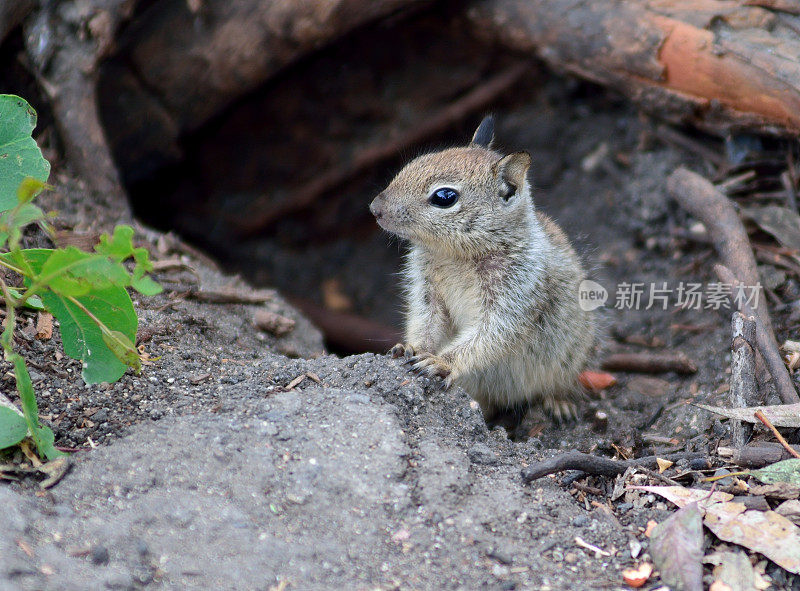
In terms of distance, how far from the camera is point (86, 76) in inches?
208

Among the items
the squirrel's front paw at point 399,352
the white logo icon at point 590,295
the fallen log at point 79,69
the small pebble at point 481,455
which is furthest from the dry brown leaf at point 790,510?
the fallen log at point 79,69

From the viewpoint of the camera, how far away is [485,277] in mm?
4609

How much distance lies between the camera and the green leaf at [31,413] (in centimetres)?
277

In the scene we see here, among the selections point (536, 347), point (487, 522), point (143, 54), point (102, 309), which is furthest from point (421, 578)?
point (143, 54)

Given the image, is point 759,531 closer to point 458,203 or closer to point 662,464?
point 662,464

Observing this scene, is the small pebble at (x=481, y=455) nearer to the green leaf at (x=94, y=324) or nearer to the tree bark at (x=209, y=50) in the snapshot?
the green leaf at (x=94, y=324)

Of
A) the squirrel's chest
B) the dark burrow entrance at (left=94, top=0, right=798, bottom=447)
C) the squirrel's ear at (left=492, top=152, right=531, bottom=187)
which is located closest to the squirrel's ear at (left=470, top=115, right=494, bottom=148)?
the squirrel's ear at (left=492, top=152, right=531, bottom=187)

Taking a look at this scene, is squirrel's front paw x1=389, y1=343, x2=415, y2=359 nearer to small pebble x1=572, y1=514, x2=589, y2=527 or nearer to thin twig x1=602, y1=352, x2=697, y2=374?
small pebble x1=572, y1=514, x2=589, y2=527

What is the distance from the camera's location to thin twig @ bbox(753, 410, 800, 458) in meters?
3.41

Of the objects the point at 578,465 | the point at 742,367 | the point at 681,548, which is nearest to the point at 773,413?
the point at 742,367

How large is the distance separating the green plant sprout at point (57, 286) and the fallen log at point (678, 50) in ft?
12.9

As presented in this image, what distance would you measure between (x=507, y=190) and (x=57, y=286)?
268 cm

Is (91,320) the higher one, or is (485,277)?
(91,320)

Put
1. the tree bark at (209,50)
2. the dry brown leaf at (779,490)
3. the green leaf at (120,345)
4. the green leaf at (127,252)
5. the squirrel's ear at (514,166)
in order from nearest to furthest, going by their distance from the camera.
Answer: the green leaf at (127,252) < the green leaf at (120,345) < the dry brown leaf at (779,490) < the squirrel's ear at (514,166) < the tree bark at (209,50)
